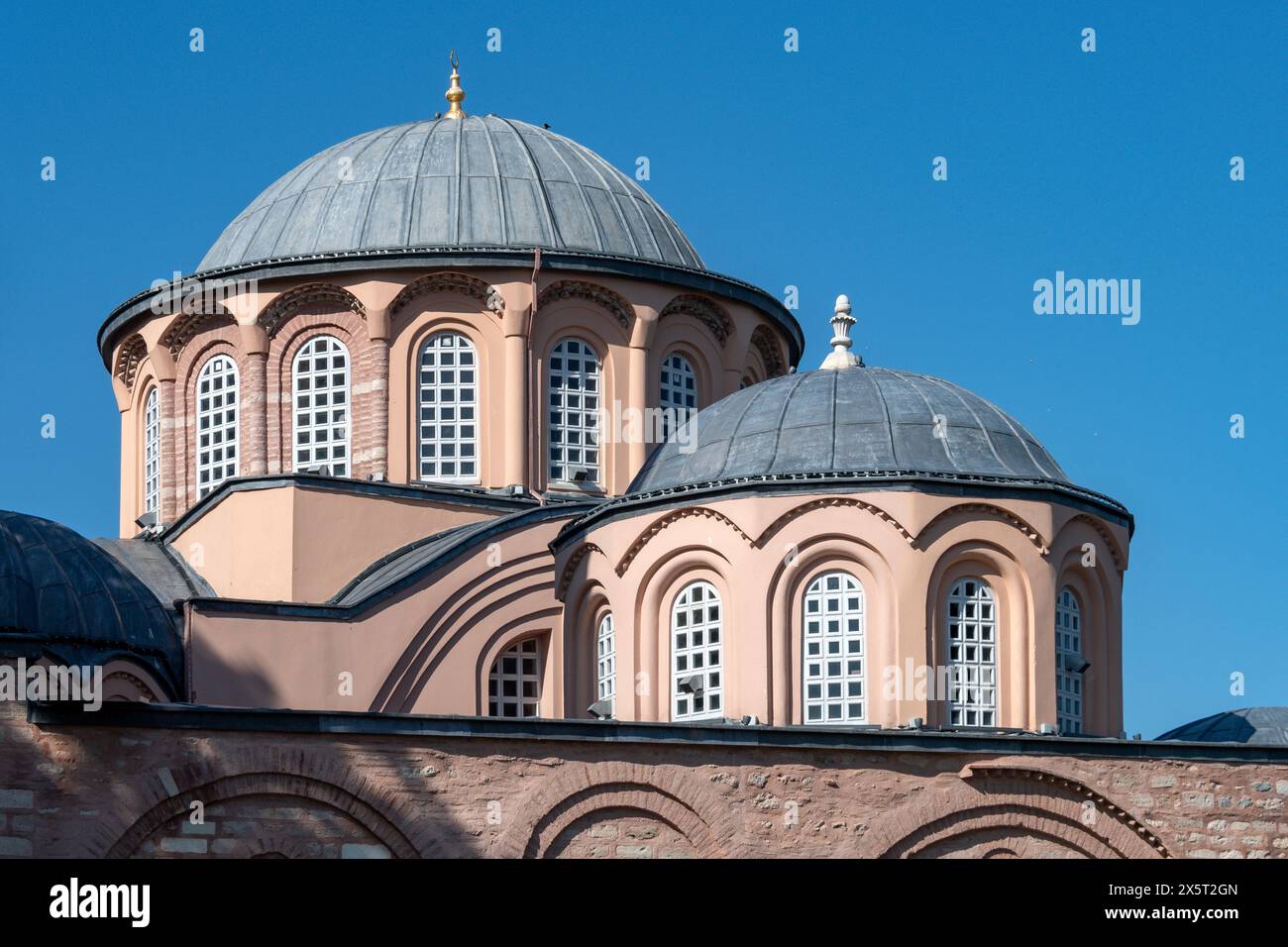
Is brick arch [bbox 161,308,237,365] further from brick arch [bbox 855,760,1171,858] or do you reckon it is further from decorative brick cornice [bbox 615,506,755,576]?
brick arch [bbox 855,760,1171,858]

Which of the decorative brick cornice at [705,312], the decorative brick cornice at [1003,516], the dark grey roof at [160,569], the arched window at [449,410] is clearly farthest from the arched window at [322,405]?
the decorative brick cornice at [1003,516]

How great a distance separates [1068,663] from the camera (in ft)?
96.4

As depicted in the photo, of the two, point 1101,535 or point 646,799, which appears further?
point 1101,535

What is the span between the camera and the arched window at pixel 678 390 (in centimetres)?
3500

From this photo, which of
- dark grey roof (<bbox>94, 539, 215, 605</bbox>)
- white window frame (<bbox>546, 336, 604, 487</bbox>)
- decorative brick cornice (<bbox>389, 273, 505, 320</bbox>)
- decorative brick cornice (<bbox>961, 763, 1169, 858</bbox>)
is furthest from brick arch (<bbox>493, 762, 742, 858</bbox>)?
decorative brick cornice (<bbox>389, 273, 505, 320</bbox>)

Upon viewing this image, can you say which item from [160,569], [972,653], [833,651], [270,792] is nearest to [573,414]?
[160,569]

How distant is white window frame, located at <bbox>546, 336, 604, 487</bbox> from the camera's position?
3428cm

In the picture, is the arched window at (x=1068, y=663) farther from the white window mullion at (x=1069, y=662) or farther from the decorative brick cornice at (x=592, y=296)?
the decorative brick cornice at (x=592, y=296)

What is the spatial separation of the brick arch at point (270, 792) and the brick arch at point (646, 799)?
51.0 inches

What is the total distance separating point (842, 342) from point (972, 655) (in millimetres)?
4878

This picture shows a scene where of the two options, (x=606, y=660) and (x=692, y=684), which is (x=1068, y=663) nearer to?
(x=692, y=684)

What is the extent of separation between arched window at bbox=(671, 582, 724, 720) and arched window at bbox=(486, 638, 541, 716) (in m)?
2.71

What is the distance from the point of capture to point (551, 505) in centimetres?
3209
